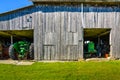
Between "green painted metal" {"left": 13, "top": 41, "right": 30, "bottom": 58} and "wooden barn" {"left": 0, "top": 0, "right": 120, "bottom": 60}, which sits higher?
"wooden barn" {"left": 0, "top": 0, "right": 120, "bottom": 60}

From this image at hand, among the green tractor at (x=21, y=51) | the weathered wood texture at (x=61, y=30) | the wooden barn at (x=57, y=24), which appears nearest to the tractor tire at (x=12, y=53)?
the green tractor at (x=21, y=51)

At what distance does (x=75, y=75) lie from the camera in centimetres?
1515

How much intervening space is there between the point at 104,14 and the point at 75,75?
37.3ft

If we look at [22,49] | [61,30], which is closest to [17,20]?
[22,49]

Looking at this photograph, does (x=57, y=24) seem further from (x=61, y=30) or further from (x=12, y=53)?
(x=12, y=53)

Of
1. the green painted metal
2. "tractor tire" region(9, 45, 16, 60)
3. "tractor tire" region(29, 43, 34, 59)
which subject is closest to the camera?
"tractor tire" region(29, 43, 34, 59)

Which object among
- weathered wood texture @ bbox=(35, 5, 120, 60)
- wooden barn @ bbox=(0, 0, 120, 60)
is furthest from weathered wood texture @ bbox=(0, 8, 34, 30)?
weathered wood texture @ bbox=(35, 5, 120, 60)

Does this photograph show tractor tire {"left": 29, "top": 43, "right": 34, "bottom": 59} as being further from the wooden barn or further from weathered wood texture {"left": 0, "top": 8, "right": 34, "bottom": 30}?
weathered wood texture {"left": 0, "top": 8, "right": 34, "bottom": 30}

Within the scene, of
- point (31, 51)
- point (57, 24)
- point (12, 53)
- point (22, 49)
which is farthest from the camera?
point (22, 49)

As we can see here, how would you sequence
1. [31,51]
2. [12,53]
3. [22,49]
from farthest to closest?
[22,49] < [12,53] < [31,51]

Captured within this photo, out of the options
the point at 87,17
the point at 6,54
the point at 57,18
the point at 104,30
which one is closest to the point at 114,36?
the point at 104,30

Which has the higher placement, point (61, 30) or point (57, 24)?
point (57, 24)

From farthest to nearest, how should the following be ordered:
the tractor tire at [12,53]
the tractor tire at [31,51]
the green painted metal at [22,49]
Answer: the green painted metal at [22,49]
the tractor tire at [12,53]
the tractor tire at [31,51]

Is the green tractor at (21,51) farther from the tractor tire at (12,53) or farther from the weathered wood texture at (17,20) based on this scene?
the weathered wood texture at (17,20)
